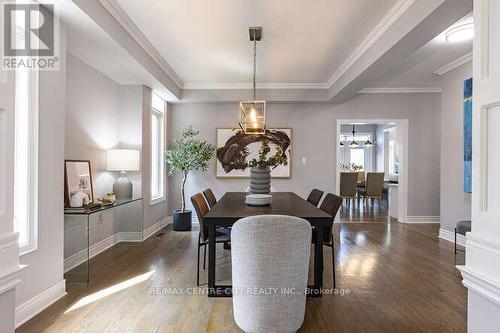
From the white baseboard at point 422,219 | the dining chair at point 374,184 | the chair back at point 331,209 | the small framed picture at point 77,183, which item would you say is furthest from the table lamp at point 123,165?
the dining chair at point 374,184

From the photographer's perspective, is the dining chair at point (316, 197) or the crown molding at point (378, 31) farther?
the dining chair at point (316, 197)

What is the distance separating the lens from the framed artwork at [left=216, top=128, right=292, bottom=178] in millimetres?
5742

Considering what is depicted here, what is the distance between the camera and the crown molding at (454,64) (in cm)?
406

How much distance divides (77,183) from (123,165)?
0.75 meters

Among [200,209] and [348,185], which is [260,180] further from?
[348,185]

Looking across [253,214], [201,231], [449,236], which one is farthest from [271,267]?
[449,236]

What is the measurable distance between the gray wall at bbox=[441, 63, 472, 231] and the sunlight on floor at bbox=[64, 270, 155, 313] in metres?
4.30

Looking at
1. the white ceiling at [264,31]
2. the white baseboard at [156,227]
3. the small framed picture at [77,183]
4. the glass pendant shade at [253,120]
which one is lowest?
the white baseboard at [156,227]

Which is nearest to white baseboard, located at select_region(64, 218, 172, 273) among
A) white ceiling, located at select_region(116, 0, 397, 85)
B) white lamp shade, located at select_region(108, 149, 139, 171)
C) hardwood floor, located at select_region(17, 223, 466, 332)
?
hardwood floor, located at select_region(17, 223, 466, 332)

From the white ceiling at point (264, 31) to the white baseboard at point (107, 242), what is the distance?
262cm

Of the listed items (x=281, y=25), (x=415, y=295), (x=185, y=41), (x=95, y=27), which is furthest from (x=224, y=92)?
A: (x=415, y=295)

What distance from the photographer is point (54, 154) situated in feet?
8.00

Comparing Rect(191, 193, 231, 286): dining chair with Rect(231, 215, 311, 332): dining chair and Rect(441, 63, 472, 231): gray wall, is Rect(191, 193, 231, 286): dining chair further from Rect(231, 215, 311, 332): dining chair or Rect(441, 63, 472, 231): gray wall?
Rect(441, 63, 472, 231): gray wall

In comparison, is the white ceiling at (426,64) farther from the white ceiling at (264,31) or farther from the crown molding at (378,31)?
the white ceiling at (264,31)
